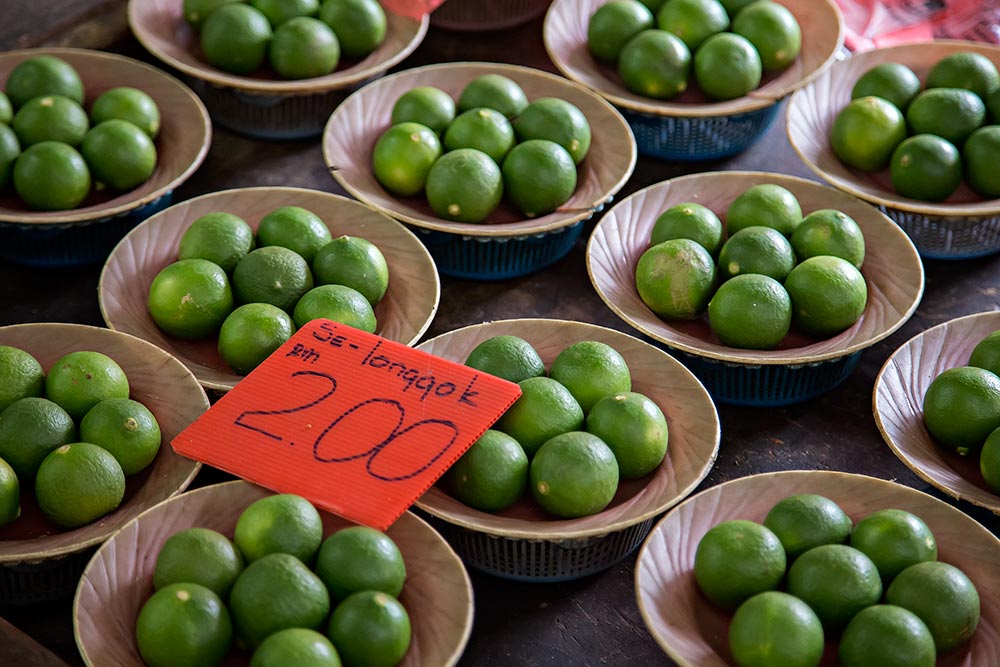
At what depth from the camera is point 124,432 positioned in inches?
75.8

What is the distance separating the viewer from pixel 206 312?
2252 mm

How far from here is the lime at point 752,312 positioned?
2238mm

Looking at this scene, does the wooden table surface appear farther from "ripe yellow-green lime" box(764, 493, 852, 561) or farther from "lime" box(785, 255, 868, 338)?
"ripe yellow-green lime" box(764, 493, 852, 561)

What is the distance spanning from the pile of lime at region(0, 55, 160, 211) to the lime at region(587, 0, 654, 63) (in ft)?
4.05

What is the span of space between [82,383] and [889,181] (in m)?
1.99

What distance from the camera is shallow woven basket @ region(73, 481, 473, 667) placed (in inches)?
64.8

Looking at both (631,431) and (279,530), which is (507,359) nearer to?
(631,431)

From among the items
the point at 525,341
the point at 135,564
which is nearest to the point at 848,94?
the point at 525,341

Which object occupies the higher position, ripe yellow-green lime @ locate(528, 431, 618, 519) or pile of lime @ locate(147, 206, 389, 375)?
pile of lime @ locate(147, 206, 389, 375)

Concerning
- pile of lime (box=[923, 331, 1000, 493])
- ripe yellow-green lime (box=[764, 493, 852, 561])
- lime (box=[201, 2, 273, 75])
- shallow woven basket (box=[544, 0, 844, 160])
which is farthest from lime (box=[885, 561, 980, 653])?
lime (box=[201, 2, 273, 75])

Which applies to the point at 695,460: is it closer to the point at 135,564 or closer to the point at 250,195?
the point at 135,564

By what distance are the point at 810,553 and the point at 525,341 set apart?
0.71m

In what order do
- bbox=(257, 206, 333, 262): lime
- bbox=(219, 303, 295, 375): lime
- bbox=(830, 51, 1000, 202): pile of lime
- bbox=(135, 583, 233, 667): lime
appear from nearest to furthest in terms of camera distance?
bbox=(135, 583, 233, 667): lime → bbox=(219, 303, 295, 375): lime → bbox=(257, 206, 333, 262): lime → bbox=(830, 51, 1000, 202): pile of lime

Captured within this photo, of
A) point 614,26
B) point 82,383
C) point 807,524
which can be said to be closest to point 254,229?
point 82,383
